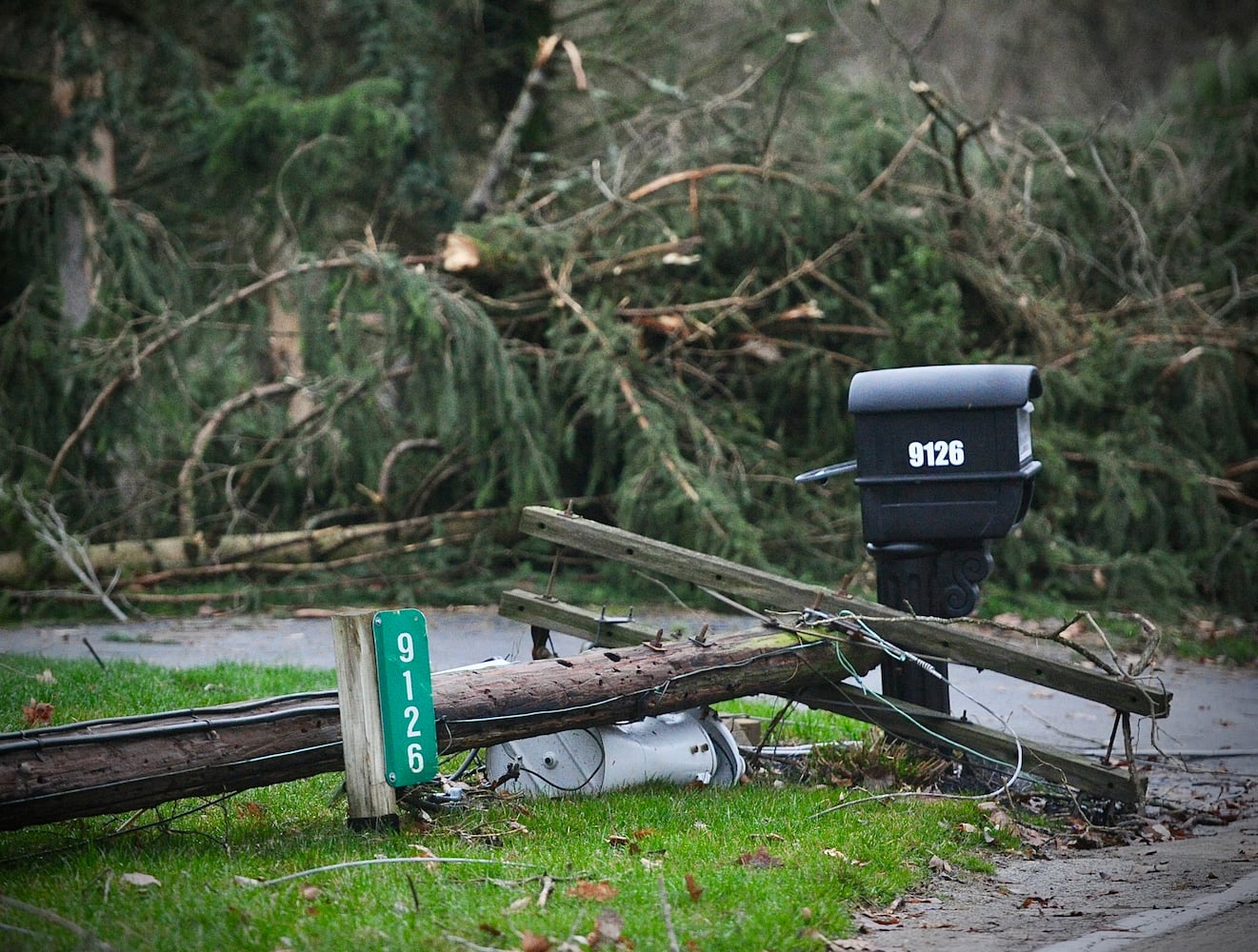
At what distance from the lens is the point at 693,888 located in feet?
13.9

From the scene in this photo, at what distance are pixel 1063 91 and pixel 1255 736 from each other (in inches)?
839

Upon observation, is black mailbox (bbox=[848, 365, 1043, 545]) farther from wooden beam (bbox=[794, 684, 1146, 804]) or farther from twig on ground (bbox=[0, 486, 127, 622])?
twig on ground (bbox=[0, 486, 127, 622])

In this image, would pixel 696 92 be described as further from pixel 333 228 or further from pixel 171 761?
pixel 171 761

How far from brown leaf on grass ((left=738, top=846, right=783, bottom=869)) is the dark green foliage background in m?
5.00

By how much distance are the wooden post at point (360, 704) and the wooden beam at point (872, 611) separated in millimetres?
1521

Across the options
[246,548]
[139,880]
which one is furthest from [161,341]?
[139,880]

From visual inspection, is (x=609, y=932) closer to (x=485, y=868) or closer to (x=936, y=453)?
(x=485, y=868)

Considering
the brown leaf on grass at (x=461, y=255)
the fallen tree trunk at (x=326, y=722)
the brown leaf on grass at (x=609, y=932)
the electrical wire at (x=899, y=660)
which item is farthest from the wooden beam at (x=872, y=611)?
the brown leaf on grass at (x=461, y=255)

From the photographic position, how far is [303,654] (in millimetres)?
8812

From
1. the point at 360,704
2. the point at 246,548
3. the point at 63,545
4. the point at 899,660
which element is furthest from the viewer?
the point at 246,548

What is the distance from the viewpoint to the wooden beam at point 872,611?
565cm

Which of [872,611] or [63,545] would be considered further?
[63,545]

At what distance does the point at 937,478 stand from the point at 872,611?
2.08 feet

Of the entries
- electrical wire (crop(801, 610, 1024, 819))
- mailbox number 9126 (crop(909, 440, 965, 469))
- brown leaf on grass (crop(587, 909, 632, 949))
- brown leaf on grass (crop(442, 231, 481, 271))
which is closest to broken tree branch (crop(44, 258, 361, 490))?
brown leaf on grass (crop(442, 231, 481, 271))
